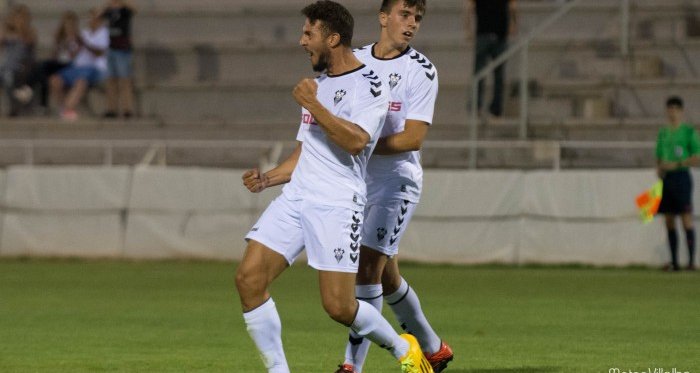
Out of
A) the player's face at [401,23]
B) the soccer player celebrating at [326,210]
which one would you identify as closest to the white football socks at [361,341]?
the soccer player celebrating at [326,210]

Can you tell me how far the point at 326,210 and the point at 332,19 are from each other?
1.06m

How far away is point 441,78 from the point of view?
23.1 meters

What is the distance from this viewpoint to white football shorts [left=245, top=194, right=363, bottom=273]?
745 cm

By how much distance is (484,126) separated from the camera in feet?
69.3

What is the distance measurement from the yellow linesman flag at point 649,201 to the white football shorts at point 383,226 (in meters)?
9.85

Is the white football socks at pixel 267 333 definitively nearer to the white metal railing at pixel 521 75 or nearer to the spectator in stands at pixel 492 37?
the white metal railing at pixel 521 75

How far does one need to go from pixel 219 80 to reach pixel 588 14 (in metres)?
6.76

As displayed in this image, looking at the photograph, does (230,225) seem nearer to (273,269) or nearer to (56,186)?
(56,186)

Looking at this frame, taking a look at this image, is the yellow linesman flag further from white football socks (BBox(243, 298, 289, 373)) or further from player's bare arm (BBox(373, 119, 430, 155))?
white football socks (BBox(243, 298, 289, 373))

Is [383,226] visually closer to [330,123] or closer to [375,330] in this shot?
[375,330]

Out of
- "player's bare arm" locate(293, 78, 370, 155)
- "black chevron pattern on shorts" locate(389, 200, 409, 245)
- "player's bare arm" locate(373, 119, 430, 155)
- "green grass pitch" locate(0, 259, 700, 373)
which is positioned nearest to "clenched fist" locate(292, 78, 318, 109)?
"player's bare arm" locate(293, 78, 370, 155)

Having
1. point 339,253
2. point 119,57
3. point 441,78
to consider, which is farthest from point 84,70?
point 339,253

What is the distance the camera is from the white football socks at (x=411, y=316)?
884 cm

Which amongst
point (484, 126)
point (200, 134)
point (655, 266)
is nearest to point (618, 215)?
point (655, 266)
